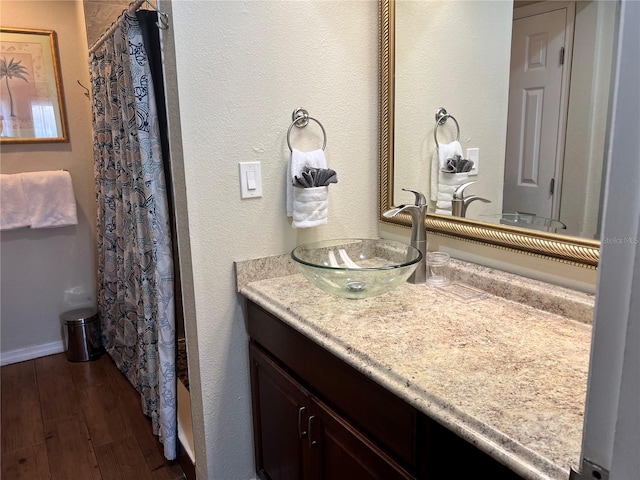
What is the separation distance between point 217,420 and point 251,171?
865 mm

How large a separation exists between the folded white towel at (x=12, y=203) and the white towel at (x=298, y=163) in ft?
6.11

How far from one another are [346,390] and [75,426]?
1715 mm

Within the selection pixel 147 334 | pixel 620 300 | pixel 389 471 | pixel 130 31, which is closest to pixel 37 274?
pixel 147 334

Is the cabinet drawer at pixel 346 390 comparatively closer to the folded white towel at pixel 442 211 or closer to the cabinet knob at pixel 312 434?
the cabinet knob at pixel 312 434

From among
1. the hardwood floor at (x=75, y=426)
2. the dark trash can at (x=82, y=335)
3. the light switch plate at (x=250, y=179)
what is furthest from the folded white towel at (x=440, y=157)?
the dark trash can at (x=82, y=335)

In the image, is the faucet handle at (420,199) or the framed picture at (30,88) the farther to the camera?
the framed picture at (30,88)

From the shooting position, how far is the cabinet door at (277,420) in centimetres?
137

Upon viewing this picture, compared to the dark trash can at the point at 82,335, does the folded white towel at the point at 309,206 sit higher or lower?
higher

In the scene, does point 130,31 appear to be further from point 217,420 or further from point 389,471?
point 389,471

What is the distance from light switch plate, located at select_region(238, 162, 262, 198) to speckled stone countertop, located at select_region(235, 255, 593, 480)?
23 cm

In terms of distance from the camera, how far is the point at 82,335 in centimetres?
284

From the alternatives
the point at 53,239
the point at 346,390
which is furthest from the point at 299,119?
the point at 53,239

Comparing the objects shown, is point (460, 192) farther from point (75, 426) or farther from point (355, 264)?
point (75, 426)

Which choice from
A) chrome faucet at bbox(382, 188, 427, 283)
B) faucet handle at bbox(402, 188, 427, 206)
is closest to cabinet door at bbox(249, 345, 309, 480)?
chrome faucet at bbox(382, 188, 427, 283)
